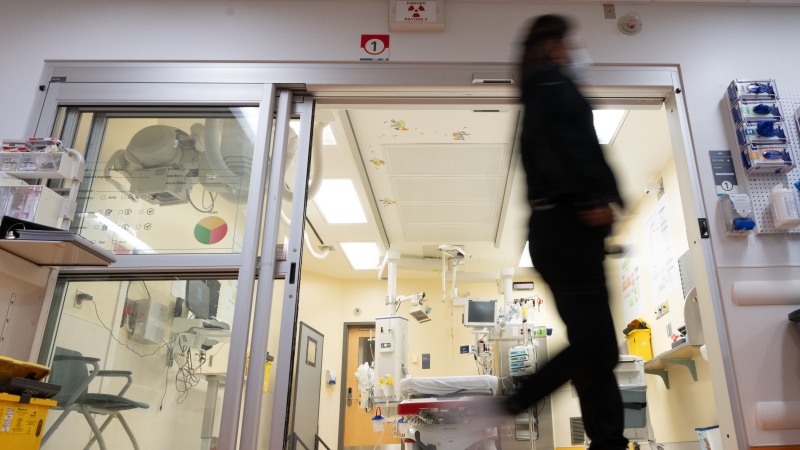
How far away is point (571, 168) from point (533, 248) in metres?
0.24

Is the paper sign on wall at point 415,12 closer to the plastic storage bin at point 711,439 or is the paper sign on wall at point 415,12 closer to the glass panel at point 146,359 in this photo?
the glass panel at point 146,359

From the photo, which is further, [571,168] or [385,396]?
[385,396]

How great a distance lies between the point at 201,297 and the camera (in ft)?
9.32

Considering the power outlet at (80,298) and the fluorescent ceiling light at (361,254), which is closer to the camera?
the power outlet at (80,298)

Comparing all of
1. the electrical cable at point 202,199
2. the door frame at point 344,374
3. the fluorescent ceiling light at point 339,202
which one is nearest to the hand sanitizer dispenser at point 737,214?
the electrical cable at point 202,199

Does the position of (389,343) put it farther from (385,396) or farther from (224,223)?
(224,223)

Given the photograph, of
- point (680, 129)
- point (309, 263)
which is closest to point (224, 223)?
point (680, 129)

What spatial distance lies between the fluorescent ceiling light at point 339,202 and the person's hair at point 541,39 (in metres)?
4.13

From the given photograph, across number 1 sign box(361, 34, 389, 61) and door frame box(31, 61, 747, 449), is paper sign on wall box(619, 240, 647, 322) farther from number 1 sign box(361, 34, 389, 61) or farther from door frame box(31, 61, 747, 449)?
number 1 sign box(361, 34, 389, 61)

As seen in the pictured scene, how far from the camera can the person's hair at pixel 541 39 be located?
5.80ft

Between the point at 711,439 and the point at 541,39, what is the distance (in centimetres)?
338

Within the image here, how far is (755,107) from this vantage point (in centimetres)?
292

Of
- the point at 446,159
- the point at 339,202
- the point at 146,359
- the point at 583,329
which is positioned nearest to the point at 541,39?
the point at 583,329

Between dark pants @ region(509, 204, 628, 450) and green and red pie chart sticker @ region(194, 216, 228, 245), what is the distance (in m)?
1.85
